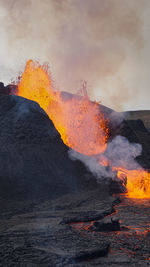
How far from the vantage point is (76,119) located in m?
18.2

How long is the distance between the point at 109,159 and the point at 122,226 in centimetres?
1002

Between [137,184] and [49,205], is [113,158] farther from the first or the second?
[49,205]

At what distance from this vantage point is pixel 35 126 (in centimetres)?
1257

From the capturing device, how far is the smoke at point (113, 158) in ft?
44.7

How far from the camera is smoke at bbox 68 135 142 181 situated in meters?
13.6

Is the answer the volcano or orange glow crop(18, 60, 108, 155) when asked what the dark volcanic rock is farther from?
orange glow crop(18, 60, 108, 155)

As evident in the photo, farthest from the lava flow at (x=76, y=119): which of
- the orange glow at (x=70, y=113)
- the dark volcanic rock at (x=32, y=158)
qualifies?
the dark volcanic rock at (x=32, y=158)

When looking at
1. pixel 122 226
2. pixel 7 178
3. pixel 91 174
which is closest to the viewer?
pixel 122 226

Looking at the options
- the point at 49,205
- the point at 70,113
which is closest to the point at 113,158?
the point at 70,113

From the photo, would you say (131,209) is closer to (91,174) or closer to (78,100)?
(91,174)

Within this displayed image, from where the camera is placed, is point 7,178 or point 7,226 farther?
point 7,178

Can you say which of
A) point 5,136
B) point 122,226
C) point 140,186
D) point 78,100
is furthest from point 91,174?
point 78,100

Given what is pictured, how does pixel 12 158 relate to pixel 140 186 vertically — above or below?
above

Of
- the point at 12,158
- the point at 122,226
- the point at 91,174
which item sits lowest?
the point at 122,226
